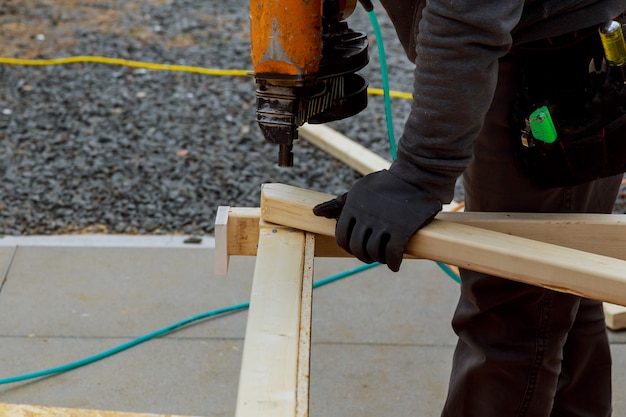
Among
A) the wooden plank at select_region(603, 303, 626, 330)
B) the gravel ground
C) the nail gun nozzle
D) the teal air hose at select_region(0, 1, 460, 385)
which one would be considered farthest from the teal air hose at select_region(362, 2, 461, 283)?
the gravel ground

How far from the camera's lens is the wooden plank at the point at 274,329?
132 centimetres

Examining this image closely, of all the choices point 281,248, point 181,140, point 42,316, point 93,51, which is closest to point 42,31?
point 93,51

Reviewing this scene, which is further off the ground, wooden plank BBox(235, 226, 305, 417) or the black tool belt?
the black tool belt

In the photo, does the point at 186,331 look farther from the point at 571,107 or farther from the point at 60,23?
the point at 60,23

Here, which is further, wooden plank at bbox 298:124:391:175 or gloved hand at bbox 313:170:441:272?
wooden plank at bbox 298:124:391:175

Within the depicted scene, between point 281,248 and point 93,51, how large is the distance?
4.51 meters

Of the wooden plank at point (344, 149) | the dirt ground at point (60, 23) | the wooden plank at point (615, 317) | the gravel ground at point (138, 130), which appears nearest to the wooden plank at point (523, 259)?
the wooden plank at point (615, 317)

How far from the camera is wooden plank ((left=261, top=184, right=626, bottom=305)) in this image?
5.09 feet

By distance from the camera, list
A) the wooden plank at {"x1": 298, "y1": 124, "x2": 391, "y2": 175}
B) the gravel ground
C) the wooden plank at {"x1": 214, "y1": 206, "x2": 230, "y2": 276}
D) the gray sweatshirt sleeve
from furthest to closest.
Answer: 1. the wooden plank at {"x1": 298, "y1": 124, "x2": 391, "y2": 175}
2. the gravel ground
3. the wooden plank at {"x1": 214, "y1": 206, "x2": 230, "y2": 276}
4. the gray sweatshirt sleeve

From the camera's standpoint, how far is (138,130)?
190 inches

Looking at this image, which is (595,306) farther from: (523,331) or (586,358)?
(523,331)

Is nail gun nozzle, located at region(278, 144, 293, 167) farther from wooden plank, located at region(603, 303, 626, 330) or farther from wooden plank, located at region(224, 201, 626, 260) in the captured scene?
wooden plank, located at region(603, 303, 626, 330)

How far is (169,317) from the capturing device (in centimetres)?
315

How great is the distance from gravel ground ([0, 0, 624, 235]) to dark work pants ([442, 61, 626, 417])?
6.46 ft
